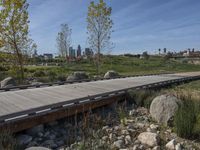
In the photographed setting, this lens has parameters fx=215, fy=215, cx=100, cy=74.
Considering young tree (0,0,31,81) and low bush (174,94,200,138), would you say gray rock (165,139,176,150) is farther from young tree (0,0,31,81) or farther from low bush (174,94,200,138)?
young tree (0,0,31,81)

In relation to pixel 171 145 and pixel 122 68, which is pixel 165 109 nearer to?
pixel 171 145

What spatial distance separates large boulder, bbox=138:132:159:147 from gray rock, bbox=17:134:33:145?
2653mm

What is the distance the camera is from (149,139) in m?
4.93

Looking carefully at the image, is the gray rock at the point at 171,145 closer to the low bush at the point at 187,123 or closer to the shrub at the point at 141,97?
the low bush at the point at 187,123

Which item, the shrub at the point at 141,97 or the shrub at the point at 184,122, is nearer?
the shrub at the point at 184,122

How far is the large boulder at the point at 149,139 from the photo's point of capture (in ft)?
15.8

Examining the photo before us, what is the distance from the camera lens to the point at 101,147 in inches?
153

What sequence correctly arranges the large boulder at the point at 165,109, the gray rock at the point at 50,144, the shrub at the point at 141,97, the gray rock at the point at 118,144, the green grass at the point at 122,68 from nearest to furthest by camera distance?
the gray rock at the point at 118,144
the gray rock at the point at 50,144
the large boulder at the point at 165,109
the shrub at the point at 141,97
the green grass at the point at 122,68

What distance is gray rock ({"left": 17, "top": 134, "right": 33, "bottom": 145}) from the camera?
5.03 m

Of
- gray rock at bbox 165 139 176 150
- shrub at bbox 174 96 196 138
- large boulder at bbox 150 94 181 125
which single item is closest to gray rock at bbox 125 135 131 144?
gray rock at bbox 165 139 176 150

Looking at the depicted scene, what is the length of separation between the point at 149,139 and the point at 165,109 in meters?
1.52

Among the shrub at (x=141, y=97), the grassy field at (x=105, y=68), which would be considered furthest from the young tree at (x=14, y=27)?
the shrub at (x=141, y=97)

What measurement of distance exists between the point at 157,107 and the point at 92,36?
1338 centimetres

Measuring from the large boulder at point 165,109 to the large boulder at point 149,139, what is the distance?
1.15 meters
